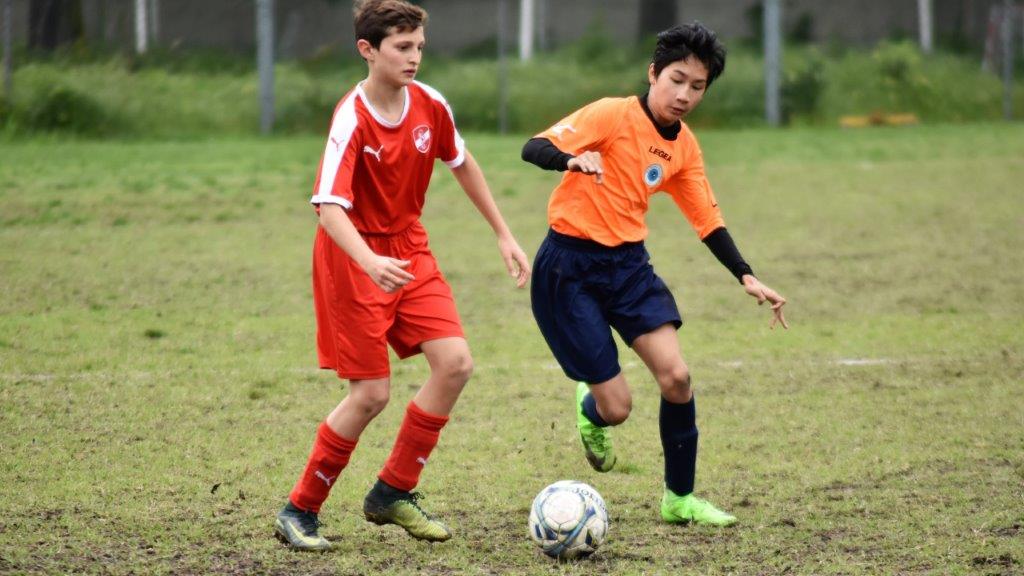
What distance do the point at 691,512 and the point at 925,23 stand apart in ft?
73.3

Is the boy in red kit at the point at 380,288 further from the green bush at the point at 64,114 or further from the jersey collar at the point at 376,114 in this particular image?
the green bush at the point at 64,114

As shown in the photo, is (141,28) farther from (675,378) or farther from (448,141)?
(675,378)

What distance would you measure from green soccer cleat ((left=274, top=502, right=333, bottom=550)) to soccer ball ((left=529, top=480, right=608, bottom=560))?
68cm

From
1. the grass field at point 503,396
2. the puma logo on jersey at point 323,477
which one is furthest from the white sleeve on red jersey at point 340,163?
the grass field at point 503,396

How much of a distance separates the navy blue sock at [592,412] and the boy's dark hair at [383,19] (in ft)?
5.51

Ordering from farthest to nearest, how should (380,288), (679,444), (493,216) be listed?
(679,444), (493,216), (380,288)

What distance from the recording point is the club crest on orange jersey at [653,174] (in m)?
4.98

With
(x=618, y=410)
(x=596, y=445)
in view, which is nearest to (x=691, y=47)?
(x=618, y=410)

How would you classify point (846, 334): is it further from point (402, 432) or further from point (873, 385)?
point (402, 432)

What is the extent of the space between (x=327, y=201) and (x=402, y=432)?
2.79 feet

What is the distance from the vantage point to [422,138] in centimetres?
445

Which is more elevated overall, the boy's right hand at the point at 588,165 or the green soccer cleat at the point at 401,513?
the boy's right hand at the point at 588,165

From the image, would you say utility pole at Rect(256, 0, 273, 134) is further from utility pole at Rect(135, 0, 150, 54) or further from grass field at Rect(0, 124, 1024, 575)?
grass field at Rect(0, 124, 1024, 575)

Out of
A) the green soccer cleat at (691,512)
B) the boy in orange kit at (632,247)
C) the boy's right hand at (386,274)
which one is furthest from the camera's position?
the boy in orange kit at (632,247)
